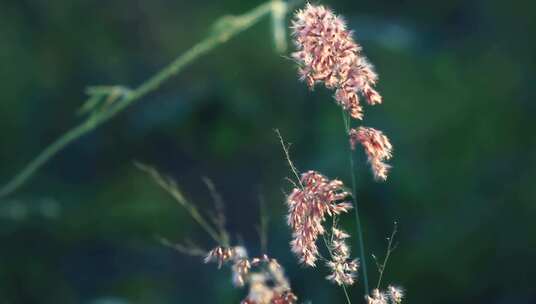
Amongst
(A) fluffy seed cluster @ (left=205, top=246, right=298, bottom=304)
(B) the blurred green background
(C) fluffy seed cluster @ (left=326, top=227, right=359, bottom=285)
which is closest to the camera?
(A) fluffy seed cluster @ (left=205, top=246, right=298, bottom=304)

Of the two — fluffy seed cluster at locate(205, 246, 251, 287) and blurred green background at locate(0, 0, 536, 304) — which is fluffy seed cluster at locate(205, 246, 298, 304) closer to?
fluffy seed cluster at locate(205, 246, 251, 287)

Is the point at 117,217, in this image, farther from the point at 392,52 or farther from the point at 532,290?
the point at 532,290

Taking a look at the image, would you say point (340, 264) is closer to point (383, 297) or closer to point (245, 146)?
point (383, 297)

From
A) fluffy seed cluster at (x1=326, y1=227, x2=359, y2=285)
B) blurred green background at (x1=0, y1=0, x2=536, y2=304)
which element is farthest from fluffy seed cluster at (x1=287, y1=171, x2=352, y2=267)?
blurred green background at (x1=0, y1=0, x2=536, y2=304)

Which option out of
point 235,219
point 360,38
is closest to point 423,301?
point 235,219

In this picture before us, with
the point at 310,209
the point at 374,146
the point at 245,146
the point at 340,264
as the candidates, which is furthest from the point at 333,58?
the point at 245,146

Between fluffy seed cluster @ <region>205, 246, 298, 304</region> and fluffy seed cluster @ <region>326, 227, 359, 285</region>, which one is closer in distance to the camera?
fluffy seed cluster @ <region>205, 246, 298, 304</region>
